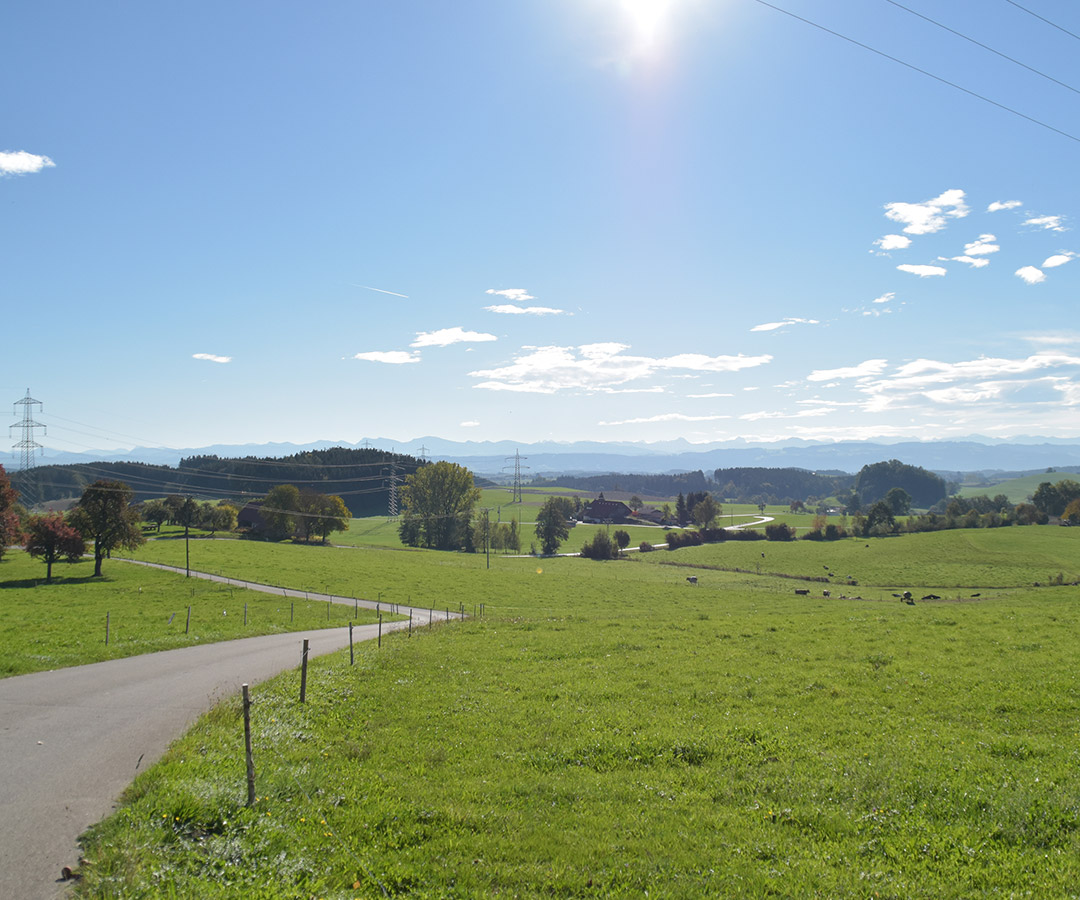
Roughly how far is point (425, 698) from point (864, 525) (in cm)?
14168

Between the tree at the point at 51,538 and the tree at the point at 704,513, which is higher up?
the tree at the point at 51,538

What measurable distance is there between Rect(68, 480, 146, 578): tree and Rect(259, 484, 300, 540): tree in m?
49.1

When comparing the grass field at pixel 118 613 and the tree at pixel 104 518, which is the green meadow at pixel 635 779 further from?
the tree at pixel 104 518

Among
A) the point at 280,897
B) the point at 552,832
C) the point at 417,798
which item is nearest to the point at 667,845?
the point at 552,832

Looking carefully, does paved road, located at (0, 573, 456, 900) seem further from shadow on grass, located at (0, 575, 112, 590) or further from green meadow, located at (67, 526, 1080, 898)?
shadow on grass, located at (0, 575, 112, 590)

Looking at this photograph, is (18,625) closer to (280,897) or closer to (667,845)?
(280,897)

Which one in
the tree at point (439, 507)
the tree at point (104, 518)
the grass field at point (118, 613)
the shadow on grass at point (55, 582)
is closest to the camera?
the grass field at point (118, 613)

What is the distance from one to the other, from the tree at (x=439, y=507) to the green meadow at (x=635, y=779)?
107 m

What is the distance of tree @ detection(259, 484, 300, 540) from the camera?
11650 cm

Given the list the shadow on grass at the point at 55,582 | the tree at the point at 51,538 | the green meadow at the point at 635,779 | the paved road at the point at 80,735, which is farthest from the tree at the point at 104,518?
the green meadow at the point at 635,779

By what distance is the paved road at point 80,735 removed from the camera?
930 centimetres

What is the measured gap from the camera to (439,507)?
5463 inches

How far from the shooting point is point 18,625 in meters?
35.0

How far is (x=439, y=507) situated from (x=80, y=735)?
124980 mm
